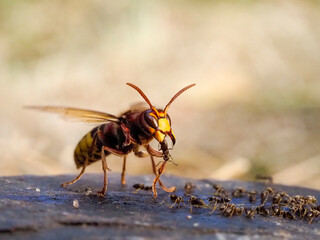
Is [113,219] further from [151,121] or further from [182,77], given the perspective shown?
[182,77]

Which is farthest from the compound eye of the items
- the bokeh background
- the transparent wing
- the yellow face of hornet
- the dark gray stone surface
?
the bokeh background

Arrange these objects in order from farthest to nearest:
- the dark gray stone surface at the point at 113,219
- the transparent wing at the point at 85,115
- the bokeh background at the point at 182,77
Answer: the bokeh background at the point at 182,77
the transparent wing at the point at 85,115
the dark gray stone surface at the point at 113,219

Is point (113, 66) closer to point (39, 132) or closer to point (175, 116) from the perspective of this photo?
point (175, 116)

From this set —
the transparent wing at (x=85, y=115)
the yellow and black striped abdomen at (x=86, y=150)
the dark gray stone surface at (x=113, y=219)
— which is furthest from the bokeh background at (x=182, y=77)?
the dark gray stone surface at (x=113, y=219)

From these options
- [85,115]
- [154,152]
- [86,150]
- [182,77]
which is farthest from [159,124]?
[182,77]

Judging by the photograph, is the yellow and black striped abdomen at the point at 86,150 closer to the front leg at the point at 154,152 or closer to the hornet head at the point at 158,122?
the front leg at the point at 154,152

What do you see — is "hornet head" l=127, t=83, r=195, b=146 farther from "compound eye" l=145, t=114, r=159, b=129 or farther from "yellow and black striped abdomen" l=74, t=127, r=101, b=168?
"yellow and black striped abdomen" l=74, t=127, r=101, b=168

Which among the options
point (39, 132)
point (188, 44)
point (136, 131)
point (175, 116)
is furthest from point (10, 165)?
point (188, 44)
